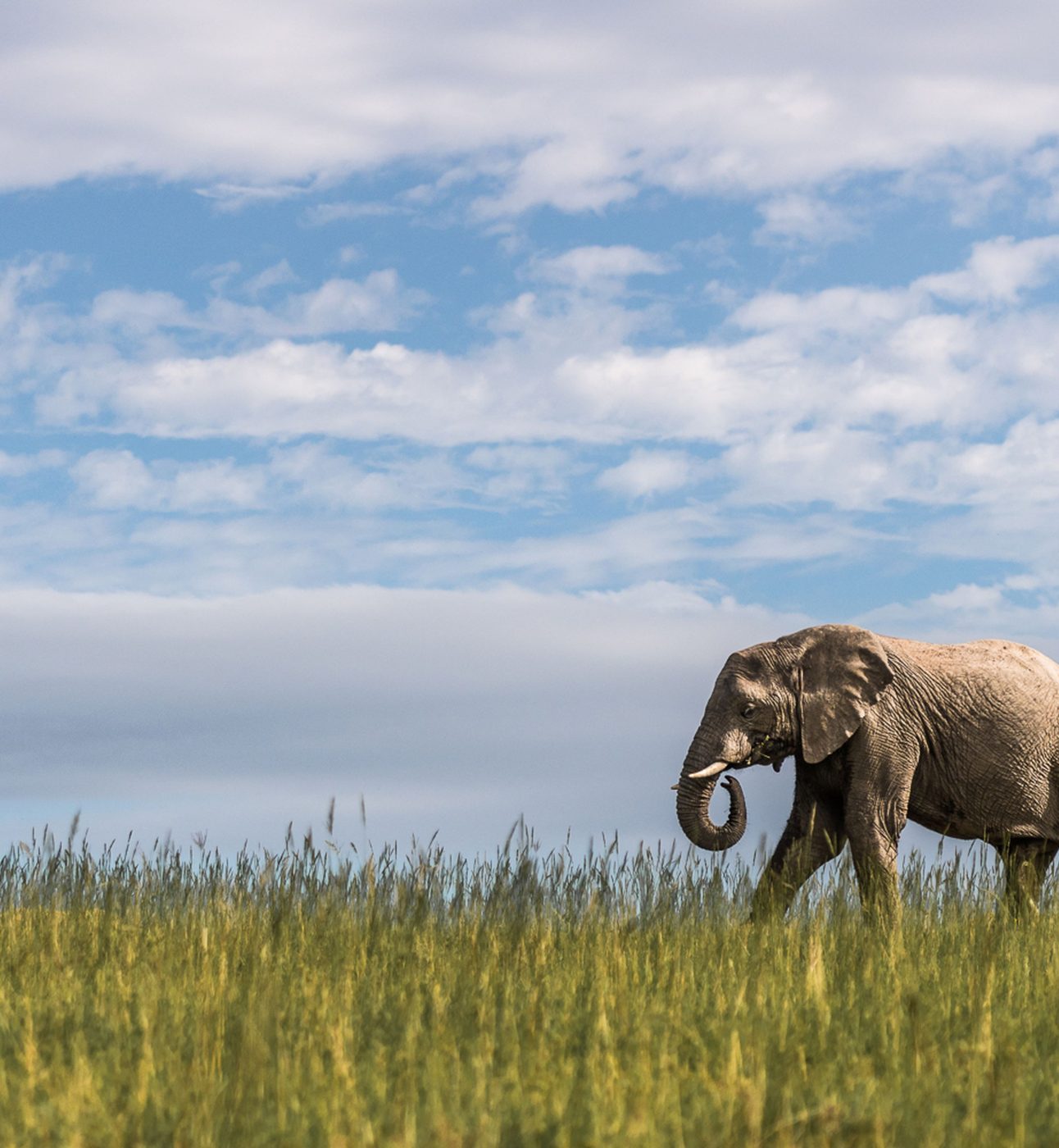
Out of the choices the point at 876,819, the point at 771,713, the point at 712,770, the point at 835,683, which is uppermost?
the point at 835,683

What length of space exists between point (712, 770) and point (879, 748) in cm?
115

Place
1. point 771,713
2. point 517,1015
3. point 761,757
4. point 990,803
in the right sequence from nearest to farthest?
point 517,1015 < point 771,713 < point 761,757 < point 990,803

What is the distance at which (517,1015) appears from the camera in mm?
4805

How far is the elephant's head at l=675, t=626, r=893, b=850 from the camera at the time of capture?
9094mm

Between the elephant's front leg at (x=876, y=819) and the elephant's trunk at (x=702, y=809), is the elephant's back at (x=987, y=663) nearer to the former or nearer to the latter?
the elephant's front leg at (x=876, y=819)

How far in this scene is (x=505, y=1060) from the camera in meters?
4.28

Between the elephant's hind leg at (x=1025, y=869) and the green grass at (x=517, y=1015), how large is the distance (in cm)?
67

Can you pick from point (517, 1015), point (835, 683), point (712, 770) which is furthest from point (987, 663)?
point (517, 1015)

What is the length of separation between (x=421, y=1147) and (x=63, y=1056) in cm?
187

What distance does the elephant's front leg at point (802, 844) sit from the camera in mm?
8852

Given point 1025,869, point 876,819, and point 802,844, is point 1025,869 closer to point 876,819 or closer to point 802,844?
point 876,819

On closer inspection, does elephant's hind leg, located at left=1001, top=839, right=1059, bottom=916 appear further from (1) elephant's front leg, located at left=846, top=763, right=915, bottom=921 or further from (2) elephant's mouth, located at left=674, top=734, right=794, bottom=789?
(2) elephant's mouth, located at left=674, top=734, right=794, bottom=789

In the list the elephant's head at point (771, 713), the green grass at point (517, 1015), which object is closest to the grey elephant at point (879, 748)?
the elephant's head at point (771, 713)

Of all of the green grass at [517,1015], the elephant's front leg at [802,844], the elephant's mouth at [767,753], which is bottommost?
the green grass at [517,1015]
